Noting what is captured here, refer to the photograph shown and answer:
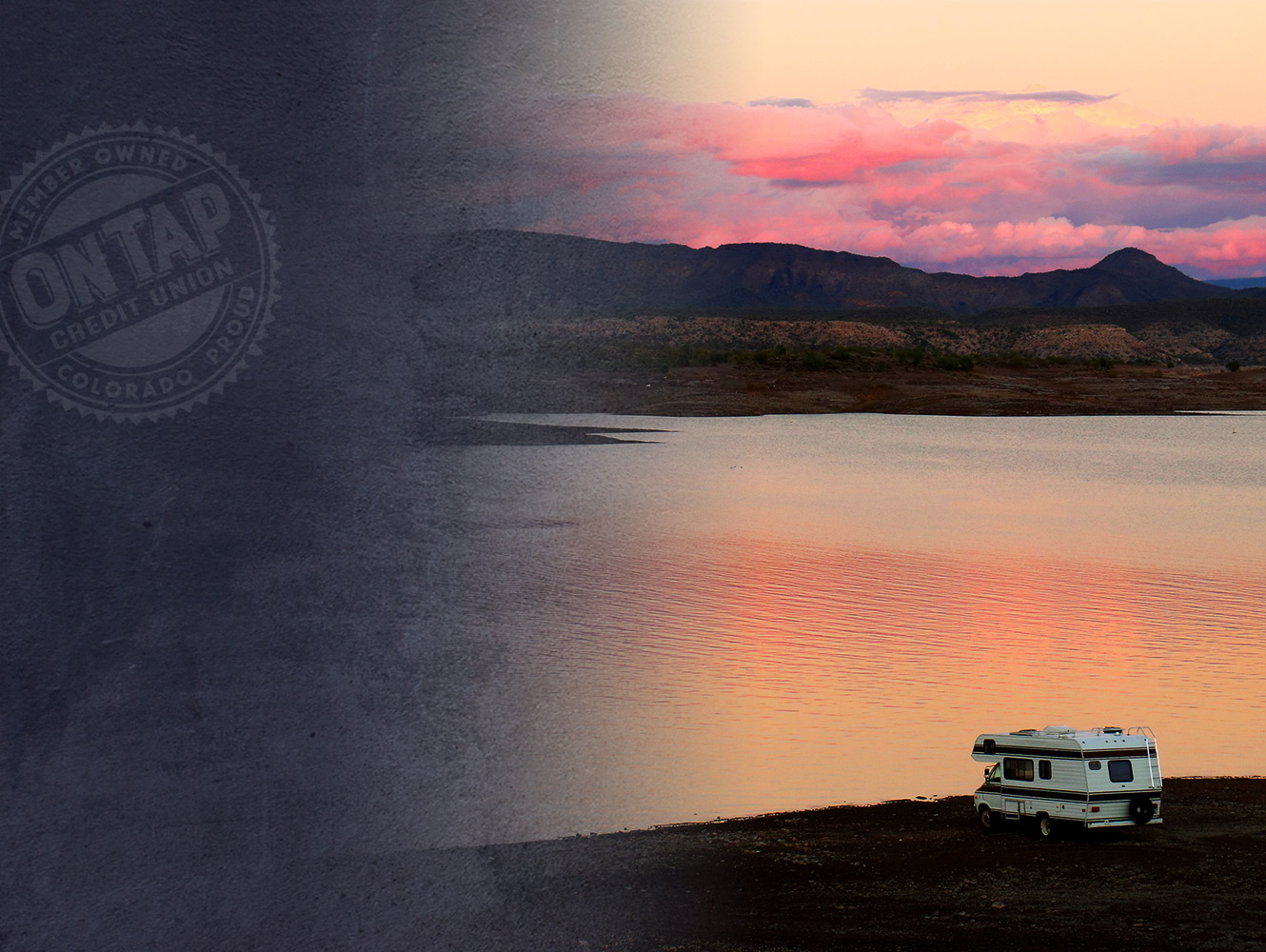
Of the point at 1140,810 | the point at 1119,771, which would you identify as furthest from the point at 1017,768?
the point at 1140,810

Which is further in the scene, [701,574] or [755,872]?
[701,574]

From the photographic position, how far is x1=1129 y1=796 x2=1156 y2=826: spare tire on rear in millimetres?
8227

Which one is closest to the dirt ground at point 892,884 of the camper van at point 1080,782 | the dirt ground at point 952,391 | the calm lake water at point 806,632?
the camper van at point 1080,782

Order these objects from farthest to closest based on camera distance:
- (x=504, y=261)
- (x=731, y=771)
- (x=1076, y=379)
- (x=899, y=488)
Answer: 1. (x=1076, y=379)
2. (x=899, y=488)
3. (x=731, y=771)
4. (x=504, y=261)

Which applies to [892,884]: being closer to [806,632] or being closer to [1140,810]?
[1140,810]

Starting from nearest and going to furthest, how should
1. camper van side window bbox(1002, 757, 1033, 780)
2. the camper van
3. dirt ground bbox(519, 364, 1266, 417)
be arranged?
1. the camper van
2. camper van side window bbox(1002, 757, 1033, 780)
3. dirt ground bbox(519, 364, 1266, 417)

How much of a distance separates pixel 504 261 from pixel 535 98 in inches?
37.0

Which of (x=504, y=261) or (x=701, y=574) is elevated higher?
(x=504, y=261)

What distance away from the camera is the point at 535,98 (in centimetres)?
718

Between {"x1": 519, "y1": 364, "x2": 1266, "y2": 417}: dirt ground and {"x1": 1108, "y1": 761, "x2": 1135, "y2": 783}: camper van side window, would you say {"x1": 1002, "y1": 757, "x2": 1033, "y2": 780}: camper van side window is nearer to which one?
{"x1": 1108, "y1": 761, "x2": 1135, "y2": 783}: camper van side window

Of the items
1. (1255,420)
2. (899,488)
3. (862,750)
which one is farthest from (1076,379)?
(862,750)

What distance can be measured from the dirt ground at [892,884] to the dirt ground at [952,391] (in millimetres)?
40466

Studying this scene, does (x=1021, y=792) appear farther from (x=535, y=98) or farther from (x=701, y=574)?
(x=701, y=574)

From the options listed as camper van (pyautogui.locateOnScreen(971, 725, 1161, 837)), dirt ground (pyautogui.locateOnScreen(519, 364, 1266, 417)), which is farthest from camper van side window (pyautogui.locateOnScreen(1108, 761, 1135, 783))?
dirt ground (pyautogui.locateOnScreen(519, 364, 1266, 417))
